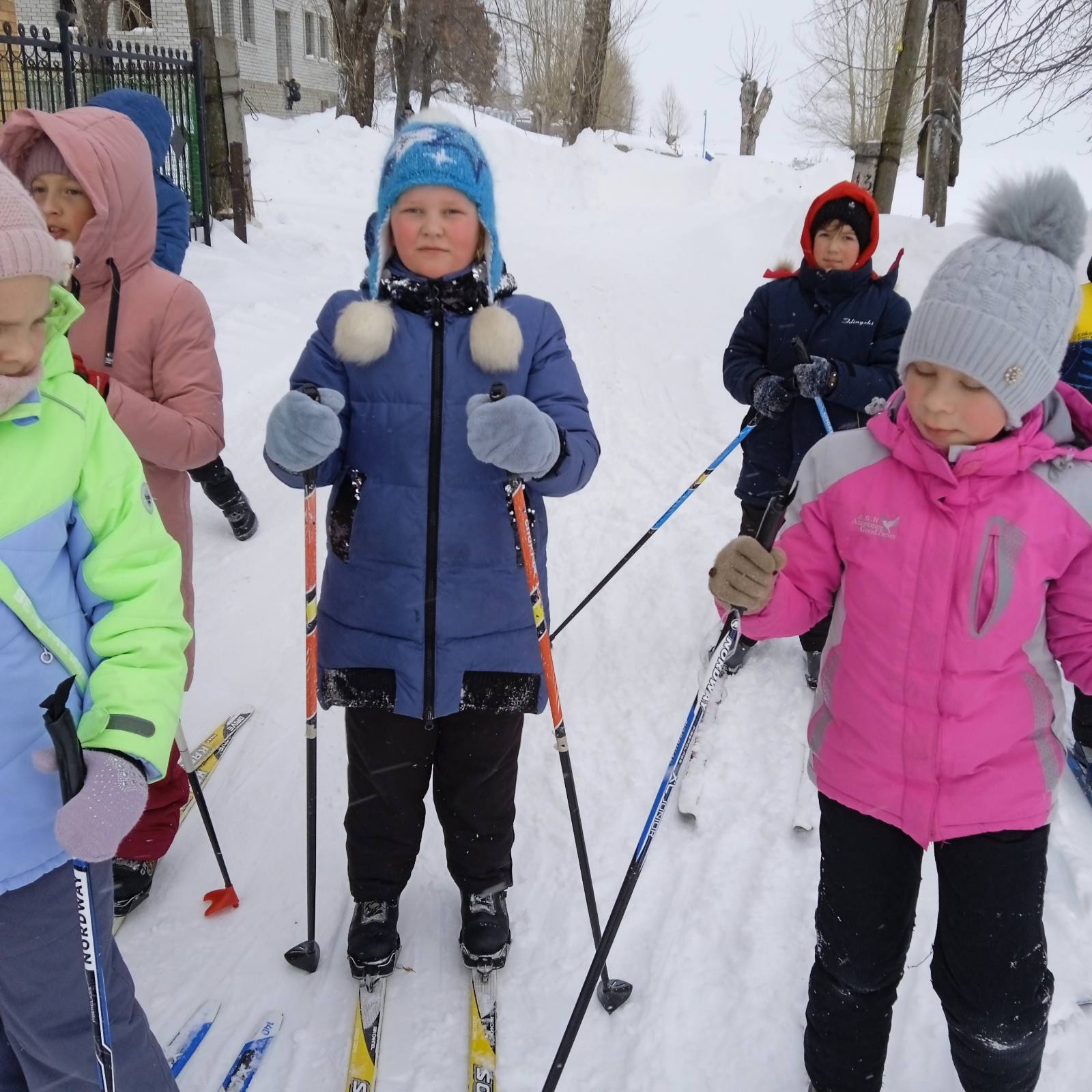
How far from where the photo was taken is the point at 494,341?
2.22 meters

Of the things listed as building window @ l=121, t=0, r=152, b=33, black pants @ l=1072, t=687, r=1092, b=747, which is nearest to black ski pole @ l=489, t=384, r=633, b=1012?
black pants @ l=1072, t=687, r=1092, b=747

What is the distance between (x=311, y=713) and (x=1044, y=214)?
6.89 feet

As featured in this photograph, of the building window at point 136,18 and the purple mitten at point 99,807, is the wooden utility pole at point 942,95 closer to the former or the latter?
the purple mitten at point 99,807

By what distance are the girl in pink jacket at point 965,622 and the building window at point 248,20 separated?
36.1 metres

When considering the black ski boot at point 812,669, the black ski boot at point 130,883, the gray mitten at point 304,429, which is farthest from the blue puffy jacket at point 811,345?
the black ski boot at point 130,883

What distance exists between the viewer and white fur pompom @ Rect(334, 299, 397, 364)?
2.19m

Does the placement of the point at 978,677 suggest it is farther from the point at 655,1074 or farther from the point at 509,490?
the point at 655,1074

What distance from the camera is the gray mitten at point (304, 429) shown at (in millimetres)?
2105

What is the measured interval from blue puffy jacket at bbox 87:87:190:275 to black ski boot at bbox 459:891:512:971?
2920 millimetres

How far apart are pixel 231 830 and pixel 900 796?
2258 mm

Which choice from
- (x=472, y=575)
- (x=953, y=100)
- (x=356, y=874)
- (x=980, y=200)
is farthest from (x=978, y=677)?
(x=953, y=100)

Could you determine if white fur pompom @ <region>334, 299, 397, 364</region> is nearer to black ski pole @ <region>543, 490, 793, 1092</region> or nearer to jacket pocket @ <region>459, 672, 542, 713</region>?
jacket pocket @ <region>459, 672, 542, 713</region>

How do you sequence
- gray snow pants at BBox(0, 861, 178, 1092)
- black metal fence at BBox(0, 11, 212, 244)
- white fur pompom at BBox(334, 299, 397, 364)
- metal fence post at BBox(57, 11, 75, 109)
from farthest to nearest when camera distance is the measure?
black metal fence at BBox(0, 11, 212, 244), metal fence post at BBox(57, 11, 75, 109), white fur pompom at BBox(334, 299, 397, 364), gray snow pants at BBox(0, 861, 178, 1092)

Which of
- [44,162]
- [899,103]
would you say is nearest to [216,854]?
[44,162]
